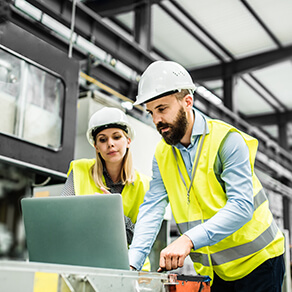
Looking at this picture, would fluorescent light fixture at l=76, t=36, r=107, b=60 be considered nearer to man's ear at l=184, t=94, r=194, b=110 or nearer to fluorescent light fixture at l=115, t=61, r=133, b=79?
fluorescent light fixture at l=115, t=61, r=133, b=79

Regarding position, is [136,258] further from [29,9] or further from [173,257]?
[29,9]

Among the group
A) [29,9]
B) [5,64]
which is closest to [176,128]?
[5,64]

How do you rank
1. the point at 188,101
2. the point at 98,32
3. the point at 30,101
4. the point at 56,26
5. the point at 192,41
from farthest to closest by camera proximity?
1. the point at 192,41
2. the point at 98,32
3. the point at 56,26
4. the point at 30,101
5. the point at 188,101

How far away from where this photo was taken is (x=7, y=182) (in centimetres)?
288

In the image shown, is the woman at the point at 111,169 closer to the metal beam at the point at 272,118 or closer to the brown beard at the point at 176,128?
the brown beard at the point at 176,128

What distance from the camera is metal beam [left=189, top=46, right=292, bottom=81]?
6562 millimetres

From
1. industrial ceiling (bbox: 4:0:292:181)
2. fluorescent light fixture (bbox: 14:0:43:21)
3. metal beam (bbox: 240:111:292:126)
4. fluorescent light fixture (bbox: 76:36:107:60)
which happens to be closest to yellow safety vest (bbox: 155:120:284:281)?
industrial ceiling (bbox: 4:0:292:181)

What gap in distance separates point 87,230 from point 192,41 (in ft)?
18.8

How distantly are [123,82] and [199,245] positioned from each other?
3.50 m

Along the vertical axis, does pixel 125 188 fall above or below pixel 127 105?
below

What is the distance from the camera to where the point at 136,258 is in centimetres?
151

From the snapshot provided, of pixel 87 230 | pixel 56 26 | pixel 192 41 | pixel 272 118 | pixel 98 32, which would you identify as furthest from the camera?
pixel 272 118

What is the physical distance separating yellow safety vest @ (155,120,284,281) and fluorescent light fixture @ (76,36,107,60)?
101 inches

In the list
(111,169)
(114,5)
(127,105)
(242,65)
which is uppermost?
(242,65)
